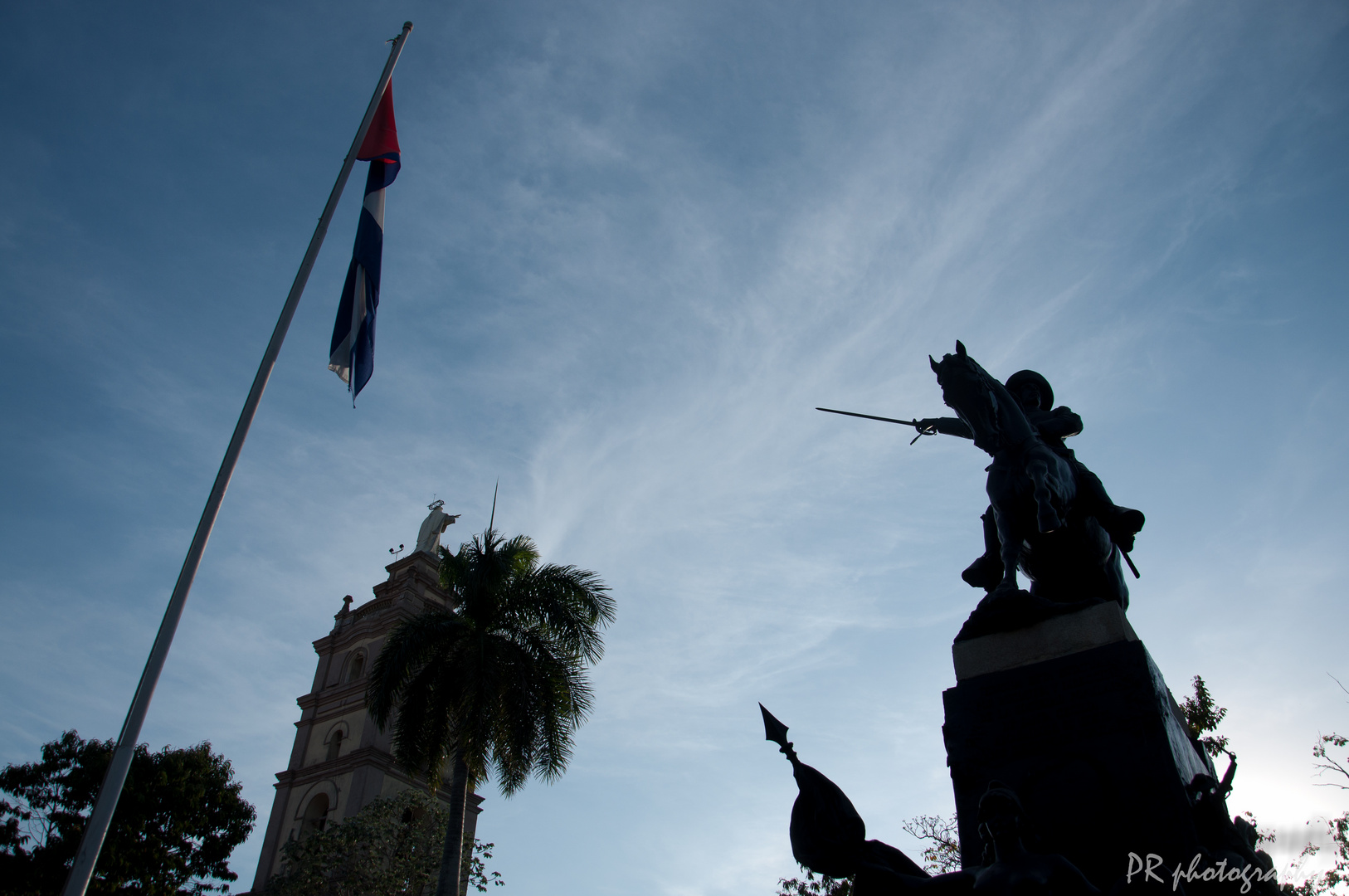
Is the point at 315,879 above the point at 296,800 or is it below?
below

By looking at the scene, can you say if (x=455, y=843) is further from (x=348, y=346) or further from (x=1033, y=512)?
(x=1033, y=512)

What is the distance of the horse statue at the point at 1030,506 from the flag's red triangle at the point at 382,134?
29.3 feet

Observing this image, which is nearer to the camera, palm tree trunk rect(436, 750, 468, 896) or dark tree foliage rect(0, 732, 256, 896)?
palm tree trunk rect(436, 750, 468, 896)

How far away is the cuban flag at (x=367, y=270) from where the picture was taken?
11031 millimetres

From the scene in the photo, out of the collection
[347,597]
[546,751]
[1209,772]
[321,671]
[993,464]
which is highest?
[347,597]

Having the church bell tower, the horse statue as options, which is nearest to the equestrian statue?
Answer: the horse statue

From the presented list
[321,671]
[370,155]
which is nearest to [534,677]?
[370,155]

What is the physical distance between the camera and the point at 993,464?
5.77 m

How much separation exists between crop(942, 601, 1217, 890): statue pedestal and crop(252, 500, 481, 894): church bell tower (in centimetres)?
2414

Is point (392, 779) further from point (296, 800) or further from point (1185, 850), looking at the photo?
point (1185, 850)

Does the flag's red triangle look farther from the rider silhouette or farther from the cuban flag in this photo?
the rider silhouette

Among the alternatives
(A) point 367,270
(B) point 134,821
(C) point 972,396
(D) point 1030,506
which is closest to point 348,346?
(A) point 367,270

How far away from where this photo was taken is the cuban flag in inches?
434

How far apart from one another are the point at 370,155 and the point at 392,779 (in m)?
25.0
